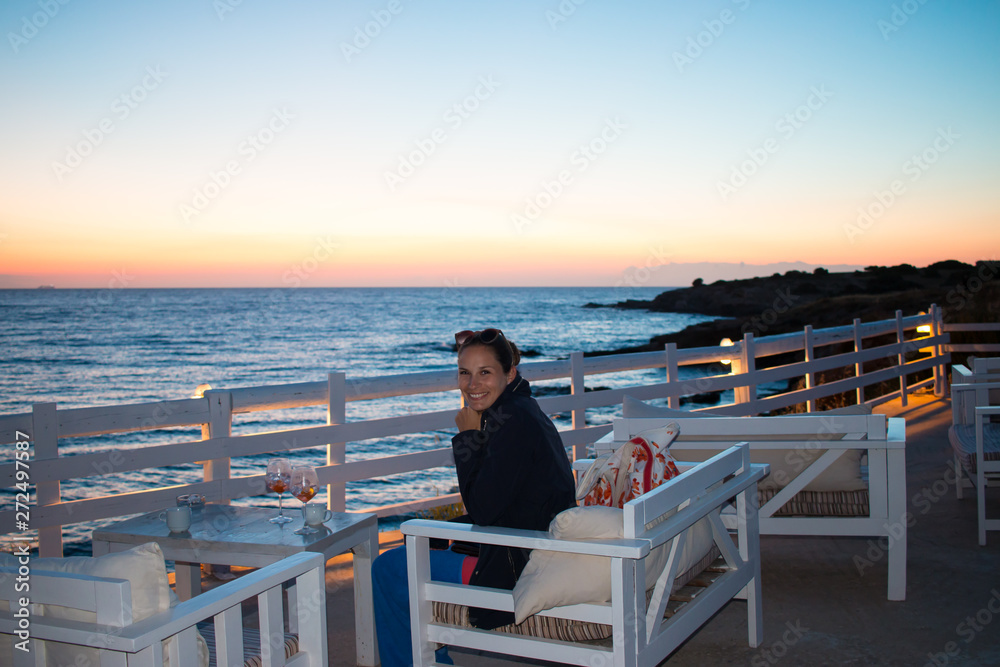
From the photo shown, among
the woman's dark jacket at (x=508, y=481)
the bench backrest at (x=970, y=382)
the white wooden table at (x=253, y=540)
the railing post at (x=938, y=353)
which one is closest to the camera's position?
the woman's dark jacket at (x=508, y=481)

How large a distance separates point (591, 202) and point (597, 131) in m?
7.72

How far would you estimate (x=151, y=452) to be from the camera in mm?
4234

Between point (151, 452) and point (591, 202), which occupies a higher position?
point (591, 202)

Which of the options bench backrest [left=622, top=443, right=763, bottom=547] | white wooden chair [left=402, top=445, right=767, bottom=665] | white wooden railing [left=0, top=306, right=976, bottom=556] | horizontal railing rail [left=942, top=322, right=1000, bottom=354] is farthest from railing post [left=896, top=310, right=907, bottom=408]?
white wooden chair [left=402, top=445, right=767, bottom=665]

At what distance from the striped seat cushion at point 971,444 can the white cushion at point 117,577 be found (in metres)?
4.78

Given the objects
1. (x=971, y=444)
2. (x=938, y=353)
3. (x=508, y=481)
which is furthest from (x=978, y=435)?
(x=938, y=353)

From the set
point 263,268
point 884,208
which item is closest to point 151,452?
point 884,208

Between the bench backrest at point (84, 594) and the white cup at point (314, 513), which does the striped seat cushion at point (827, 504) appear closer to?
the white cup at point (314, 513)

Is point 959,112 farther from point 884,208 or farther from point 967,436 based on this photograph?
point 967,436

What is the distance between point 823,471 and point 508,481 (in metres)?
2.13

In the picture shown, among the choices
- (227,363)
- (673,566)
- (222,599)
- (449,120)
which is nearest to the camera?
(222,599)

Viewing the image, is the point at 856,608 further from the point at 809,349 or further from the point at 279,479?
the point at 809,349

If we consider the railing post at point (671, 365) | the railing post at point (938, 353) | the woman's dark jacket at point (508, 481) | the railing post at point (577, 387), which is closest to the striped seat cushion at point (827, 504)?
the woman's dark jacket at point (508, 481)

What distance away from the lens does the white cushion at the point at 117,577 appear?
167 centimetres
